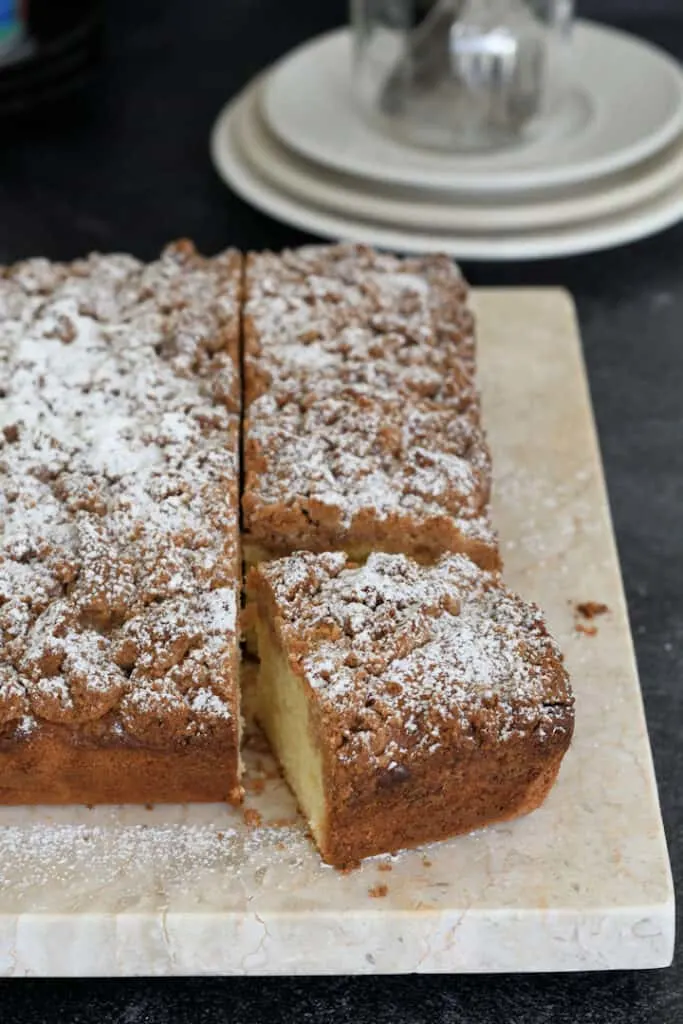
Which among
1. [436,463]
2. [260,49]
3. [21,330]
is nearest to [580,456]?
[436,463]

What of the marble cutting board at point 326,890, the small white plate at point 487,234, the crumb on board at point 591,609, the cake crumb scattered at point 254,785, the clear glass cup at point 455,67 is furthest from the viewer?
the clear glass cup at point 455,67

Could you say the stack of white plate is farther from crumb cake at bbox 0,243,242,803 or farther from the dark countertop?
crumb cake at bbox 0,243,242,803

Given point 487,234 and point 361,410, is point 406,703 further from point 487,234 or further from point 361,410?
point 487,234

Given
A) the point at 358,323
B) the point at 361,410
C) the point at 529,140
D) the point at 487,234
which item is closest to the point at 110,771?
the point at 361,410

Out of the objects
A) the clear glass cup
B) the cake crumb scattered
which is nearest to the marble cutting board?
the cake crumb scattered

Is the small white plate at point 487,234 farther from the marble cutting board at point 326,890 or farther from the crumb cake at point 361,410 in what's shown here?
the marble cutting board at point 326,890

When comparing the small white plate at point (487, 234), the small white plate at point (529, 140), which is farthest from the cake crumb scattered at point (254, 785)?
the small white plate at point (529, 140)
